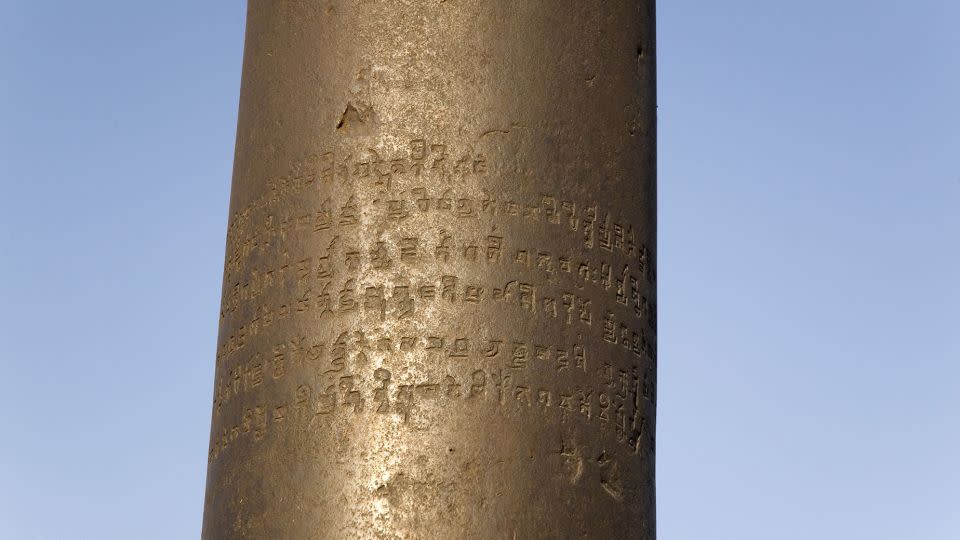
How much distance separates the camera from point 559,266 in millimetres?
6770

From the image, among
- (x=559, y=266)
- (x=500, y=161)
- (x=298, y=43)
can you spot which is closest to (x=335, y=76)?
(x=298, y=43)

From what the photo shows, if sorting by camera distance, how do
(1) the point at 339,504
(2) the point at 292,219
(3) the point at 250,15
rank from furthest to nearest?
(3) the point at 250,15 < (2) the point at 292,219 < (1) the point at 339,504

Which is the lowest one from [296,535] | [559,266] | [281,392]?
[296,535]

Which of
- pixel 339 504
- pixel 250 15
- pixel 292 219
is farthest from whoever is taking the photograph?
pixel 250 15

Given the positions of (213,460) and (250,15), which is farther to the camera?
(250,15)

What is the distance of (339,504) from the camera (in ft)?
21.1

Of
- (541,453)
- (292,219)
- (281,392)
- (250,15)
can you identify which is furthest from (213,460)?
(250,15)

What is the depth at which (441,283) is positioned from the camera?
6637 millimetres

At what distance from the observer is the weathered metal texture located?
6.46 metres

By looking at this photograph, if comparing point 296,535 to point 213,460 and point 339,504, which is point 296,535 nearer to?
point 339,504

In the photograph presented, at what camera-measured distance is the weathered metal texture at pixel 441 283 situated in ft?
21.2

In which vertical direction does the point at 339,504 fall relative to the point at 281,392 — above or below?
below

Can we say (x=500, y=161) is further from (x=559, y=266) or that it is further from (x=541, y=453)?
(x=541, y=453)

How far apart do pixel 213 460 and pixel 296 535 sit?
82 cm
